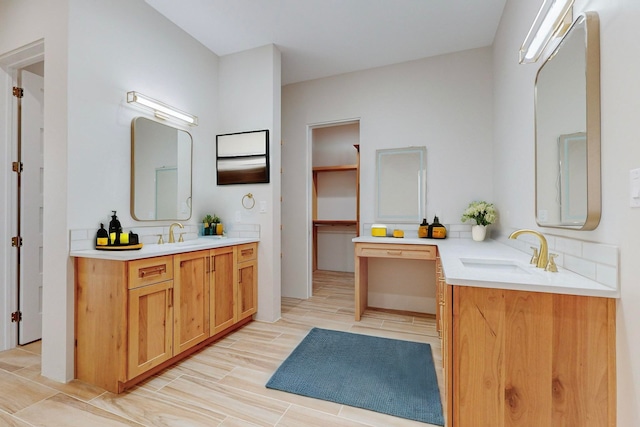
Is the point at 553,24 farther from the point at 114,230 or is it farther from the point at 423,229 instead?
the point at 114,230

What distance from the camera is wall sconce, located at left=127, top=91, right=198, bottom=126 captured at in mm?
2250

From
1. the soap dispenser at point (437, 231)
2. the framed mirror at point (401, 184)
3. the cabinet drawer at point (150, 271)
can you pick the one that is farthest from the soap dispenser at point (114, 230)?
the soap dispenser at point (437, 231)

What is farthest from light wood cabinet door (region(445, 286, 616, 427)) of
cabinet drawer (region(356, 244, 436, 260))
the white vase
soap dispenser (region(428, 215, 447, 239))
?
soap dispenser (region(428, 215, 447, 239))

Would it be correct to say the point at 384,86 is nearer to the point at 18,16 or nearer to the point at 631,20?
the point at 631,20

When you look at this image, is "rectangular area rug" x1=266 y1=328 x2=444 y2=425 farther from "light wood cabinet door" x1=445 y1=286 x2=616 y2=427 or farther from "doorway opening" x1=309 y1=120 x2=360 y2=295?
"doorway opening" x1=309 y1=120 x2=360 y2=295

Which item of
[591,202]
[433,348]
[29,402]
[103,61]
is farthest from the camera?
[433,348]

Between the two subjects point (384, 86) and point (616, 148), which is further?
point (384, 86)

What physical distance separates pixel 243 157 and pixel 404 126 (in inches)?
73.1

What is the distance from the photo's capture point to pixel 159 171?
2539 mm

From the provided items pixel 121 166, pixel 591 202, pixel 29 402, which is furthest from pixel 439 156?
pixel 29 402

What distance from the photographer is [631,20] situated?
93 cm

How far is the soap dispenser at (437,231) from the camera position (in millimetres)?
2936

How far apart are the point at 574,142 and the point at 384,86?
2.46 metres

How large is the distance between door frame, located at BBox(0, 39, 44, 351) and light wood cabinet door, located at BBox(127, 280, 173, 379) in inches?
59.2
